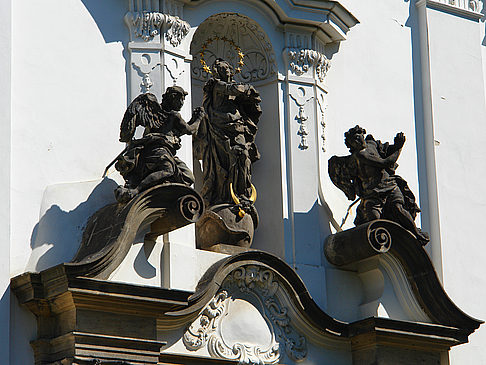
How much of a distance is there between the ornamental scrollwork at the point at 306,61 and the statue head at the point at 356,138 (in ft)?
2.55

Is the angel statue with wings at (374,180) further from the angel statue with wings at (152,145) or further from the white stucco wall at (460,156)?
the angel statue with wings at (152,145)

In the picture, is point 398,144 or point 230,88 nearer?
point 230,88

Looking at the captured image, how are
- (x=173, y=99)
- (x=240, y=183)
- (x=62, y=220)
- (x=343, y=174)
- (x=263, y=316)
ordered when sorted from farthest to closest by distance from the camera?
(x=343, y=174) < (x=240, y=183) < (x=263, y=316) < (x=173, y=99) < (x=62, y=220)

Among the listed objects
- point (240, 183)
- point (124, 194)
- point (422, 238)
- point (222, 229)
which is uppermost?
point (240, 183)

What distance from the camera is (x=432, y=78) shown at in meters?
13.5

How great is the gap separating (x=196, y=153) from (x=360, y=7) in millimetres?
2538

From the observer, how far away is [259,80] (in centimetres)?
1253

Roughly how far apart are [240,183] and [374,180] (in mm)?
1238

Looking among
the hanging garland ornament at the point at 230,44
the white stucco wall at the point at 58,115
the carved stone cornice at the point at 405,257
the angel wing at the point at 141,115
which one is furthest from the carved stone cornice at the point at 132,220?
the hanging garland ornament at the point at 230,44

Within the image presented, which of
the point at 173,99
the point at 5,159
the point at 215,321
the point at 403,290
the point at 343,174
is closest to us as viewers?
the point at 5,159

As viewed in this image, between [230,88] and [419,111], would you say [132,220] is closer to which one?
[230,88]

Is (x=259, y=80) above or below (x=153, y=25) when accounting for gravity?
below

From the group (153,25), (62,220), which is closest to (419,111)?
(153,25)

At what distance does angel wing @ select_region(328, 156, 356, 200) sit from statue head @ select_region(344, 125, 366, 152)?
0.12m
